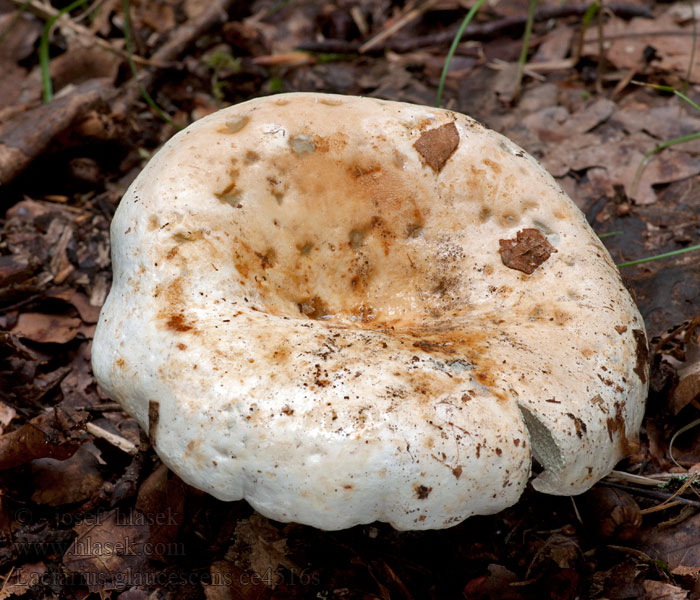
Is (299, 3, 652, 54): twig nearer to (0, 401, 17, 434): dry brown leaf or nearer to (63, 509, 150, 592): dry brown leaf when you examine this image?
(0, 401, 17, 434): dry brown leaf

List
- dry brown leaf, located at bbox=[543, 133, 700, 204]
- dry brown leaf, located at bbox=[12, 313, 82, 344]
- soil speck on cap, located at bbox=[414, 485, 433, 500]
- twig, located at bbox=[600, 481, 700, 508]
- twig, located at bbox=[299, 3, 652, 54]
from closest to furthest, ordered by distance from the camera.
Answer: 1. soil speck on cap, located at bbox=[414, 485, 433, 500]
2. twig, located at bbox=[600, 481, 700, 508]
3. dry brown leaf, located at bbox=[12, 313, 82, 344]
4. dry brown leaf, located at bbox=[543, 133, 700, 204]
5. twig, located at bbox=[299, 3, 652, 54]

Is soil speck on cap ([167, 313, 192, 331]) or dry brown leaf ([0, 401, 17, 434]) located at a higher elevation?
soil speck on cap ([167, 313, 192, 331])

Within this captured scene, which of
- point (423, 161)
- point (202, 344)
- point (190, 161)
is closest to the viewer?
point (202, 344)

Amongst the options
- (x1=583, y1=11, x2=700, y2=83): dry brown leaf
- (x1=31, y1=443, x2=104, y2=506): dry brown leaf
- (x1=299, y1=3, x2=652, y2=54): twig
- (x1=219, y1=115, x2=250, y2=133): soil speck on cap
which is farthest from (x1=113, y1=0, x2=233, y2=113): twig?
(x1=583, y1=11, x2=700, y2=83): dry brown leaf

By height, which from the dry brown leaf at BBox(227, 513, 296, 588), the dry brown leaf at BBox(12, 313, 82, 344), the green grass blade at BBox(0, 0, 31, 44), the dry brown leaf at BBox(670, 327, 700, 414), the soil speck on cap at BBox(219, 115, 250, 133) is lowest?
the dry brown leaf at BBox(227, 513, 296, 588)

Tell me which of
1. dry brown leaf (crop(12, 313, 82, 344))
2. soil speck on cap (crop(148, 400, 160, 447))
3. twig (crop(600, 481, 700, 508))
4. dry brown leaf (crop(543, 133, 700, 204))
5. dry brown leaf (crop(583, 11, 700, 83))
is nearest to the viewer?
soil speck on cap (crop(148, 400, 160, 447))


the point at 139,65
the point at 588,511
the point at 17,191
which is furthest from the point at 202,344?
the point at 139,65

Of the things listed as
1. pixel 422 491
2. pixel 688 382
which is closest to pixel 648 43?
pixel 688 382

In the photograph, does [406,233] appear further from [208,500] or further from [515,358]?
[208,500]
